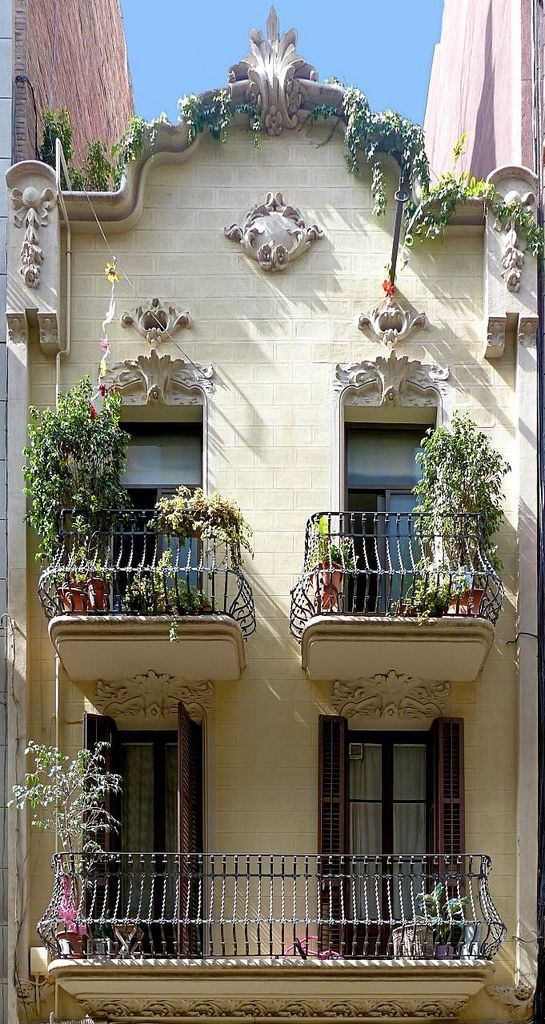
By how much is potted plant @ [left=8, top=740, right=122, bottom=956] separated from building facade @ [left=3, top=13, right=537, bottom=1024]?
8 centimetres

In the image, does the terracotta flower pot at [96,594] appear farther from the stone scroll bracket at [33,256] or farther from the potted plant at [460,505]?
the potted plant at [460,505]

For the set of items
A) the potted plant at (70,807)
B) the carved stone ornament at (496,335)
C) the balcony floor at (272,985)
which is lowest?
the balcony floor at (272,985)

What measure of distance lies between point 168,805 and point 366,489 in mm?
3597

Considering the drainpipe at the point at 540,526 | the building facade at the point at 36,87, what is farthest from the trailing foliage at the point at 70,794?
the drainpipe at the point at 540,526

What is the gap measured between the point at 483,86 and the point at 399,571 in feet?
25.4

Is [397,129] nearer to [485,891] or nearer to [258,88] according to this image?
[258,88]

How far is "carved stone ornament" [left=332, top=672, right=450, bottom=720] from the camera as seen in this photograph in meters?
15.8

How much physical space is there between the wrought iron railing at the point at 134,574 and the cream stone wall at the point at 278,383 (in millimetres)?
412

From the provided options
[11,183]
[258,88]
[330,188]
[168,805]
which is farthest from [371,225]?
[168,805]

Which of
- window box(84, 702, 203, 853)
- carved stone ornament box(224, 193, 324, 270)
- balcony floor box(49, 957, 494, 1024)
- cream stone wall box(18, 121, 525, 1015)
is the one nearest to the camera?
balcony floor box(49, 957, 494, 1024)

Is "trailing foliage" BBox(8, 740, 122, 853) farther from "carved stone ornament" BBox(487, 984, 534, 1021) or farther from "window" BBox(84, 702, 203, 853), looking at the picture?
"carved stone ornament" BBox(487, 984, 534, 1021)

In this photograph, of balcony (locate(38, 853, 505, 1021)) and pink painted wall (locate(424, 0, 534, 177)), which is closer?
balcony (locate(38, 853, 505, 1021))

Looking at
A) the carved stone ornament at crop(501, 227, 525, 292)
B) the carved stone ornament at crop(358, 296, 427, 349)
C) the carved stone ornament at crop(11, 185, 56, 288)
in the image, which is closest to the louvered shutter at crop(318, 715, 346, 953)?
the carved stone ornament at crop(358, 296, 427, 349)

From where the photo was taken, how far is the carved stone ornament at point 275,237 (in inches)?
664
